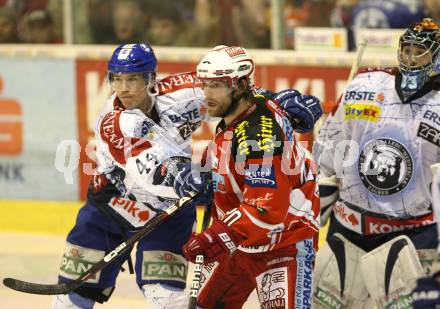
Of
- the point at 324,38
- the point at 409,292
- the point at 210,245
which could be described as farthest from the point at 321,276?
the point at 324,38

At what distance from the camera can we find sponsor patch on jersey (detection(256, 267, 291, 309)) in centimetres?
523

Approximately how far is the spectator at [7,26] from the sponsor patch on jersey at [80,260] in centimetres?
391

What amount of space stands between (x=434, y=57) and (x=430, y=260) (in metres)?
0.88

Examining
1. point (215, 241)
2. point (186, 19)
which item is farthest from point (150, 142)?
point (186, 19)

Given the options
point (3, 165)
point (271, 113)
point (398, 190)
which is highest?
point (271, 113)

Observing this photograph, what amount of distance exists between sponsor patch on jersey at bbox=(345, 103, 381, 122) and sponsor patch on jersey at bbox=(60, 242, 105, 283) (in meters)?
1.32

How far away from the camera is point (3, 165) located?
375 inches

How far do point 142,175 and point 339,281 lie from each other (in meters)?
0.97

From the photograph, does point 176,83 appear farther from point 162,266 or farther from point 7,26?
point 7,26

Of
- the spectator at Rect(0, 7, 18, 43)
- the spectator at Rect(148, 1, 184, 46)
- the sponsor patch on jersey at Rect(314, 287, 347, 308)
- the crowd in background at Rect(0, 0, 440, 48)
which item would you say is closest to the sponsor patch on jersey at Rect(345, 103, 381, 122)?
the sponsor patch on jersey at Rect(314, 287, 347, 308)

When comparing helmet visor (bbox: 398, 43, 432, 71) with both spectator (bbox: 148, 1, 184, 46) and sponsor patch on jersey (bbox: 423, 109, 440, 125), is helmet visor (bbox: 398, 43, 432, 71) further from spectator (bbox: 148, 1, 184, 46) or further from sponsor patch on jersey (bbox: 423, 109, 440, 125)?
spectator (bbox: 148, 1, 184, 46)

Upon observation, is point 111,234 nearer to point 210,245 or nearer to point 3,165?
point 210,245

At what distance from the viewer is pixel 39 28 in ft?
31.6

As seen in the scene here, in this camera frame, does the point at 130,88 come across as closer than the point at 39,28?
Yes
